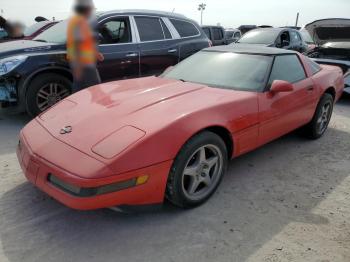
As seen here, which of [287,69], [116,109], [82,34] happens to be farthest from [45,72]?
[287,69]

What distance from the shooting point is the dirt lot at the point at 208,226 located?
2.52 meters

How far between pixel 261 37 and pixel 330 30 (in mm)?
2969

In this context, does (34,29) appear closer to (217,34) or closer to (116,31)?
(116,31)

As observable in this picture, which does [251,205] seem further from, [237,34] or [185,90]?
[237,34]

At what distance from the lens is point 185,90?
138 inches

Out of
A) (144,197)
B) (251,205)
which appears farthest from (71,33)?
(251,205)

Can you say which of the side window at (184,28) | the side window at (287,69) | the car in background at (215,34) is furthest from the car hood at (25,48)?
the car in background at (215,34)

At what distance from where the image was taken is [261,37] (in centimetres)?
1072

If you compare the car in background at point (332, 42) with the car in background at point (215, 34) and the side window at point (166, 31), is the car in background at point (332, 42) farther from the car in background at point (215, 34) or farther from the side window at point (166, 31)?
the car in background at point (215, 34)

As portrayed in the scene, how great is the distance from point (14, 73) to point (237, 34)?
1486 centimetres

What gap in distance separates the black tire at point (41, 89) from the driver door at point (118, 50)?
625 millimetres

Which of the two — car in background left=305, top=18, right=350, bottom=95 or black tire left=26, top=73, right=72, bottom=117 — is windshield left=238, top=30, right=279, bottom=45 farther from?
black tire left=26, top=73, right=72, bottom=117

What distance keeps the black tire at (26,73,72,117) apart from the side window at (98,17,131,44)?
989mm

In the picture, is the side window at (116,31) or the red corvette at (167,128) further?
the side window at (116,31)
